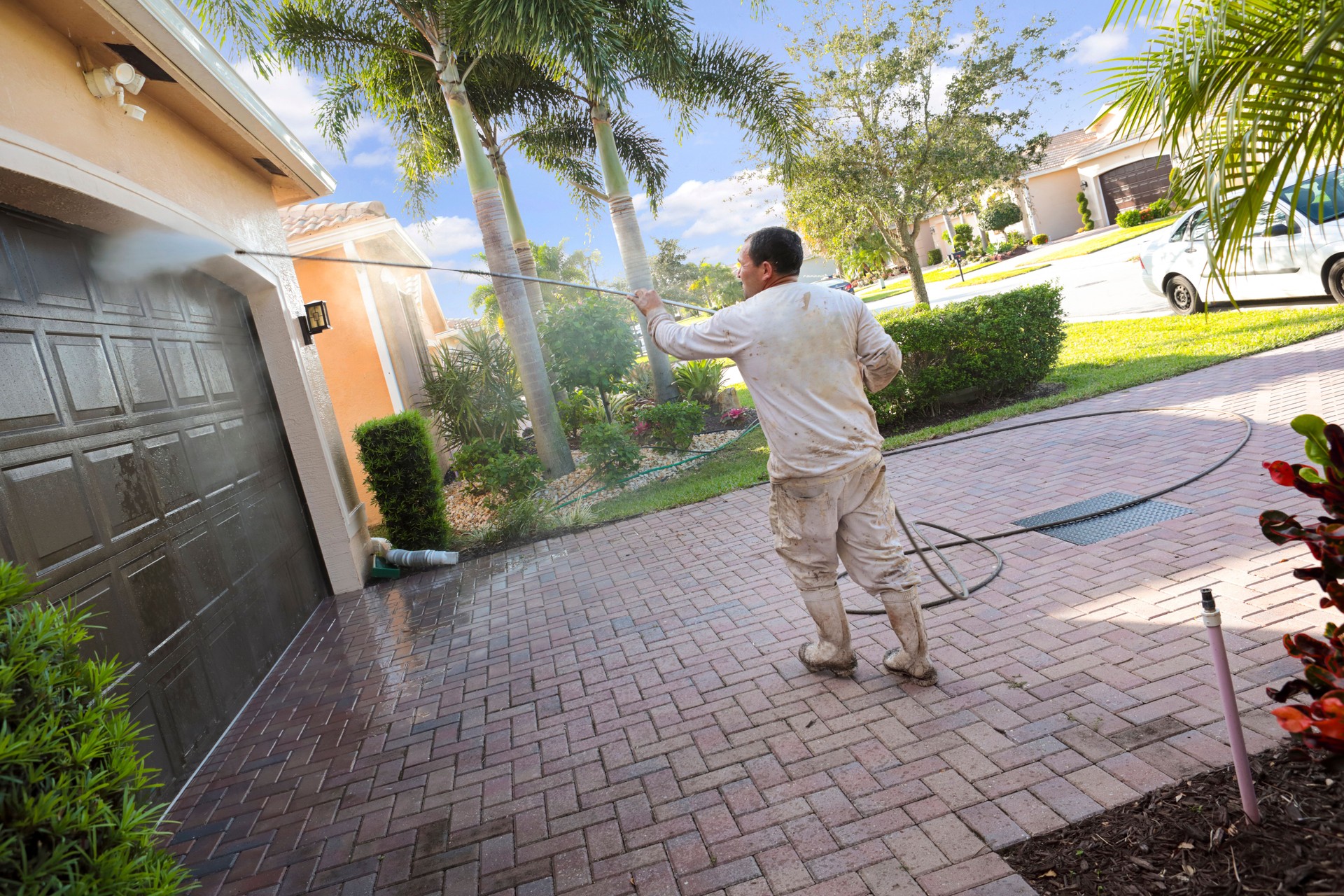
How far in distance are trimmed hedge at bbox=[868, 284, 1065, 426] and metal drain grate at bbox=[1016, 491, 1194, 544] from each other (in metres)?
4.10

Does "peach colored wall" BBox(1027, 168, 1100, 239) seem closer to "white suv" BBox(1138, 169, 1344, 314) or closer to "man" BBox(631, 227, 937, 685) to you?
"white suv" BBox(1138, 169, 1344, 314)

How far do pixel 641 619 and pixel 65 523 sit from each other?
3.15 m

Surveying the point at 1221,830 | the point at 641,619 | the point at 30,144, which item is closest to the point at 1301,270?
the point at 641,619

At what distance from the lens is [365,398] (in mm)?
13586

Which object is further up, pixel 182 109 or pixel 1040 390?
pixel 182 109

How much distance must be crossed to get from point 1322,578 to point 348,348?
13.5 metres

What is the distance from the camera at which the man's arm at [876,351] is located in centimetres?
380

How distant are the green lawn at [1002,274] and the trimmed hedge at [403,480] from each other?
23.4 m

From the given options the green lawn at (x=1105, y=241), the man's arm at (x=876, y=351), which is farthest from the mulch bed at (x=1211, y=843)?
the green lawn at (x=1105, y=241)

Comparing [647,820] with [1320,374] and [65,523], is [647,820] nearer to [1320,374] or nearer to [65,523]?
[65,523]

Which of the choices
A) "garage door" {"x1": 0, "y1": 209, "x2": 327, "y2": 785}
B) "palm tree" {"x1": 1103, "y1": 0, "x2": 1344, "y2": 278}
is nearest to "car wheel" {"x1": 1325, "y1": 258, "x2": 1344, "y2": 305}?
"palm tree" {"x1": 1103, "y1": 0, "x2": 1344, "y2": 278}

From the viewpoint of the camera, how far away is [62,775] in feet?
6.12

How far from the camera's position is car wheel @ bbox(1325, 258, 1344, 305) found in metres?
10.3

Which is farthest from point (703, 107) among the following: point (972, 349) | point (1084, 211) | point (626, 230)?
point (1084, 211)
